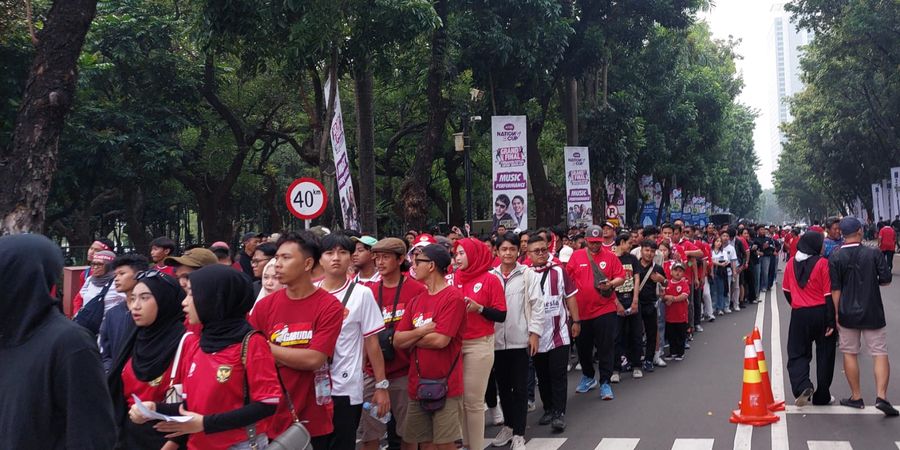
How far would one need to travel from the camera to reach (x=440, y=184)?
3569 cm

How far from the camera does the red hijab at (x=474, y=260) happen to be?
21.6 ft

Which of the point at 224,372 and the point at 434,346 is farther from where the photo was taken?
the point at 434,346

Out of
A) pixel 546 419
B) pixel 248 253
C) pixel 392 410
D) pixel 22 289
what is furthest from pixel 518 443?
pixel 22 289

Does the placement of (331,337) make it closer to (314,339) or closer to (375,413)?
(314,339)

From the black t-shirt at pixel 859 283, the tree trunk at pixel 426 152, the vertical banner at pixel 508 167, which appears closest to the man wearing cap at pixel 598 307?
the black t-shirt at pixel 859 283

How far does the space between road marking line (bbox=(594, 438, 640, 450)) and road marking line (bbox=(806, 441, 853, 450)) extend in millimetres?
1429

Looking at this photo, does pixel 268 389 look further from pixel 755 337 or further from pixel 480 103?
pixel 480 103

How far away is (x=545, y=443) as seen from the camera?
735 cm

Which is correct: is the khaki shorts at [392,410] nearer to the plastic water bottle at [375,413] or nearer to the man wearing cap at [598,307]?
the plastic water bottle at [375,413]

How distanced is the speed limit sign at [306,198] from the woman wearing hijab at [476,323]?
5361mm

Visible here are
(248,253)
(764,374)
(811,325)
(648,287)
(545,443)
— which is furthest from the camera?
(648,287)

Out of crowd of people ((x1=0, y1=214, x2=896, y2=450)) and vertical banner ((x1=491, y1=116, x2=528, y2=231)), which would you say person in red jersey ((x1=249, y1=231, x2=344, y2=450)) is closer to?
crowd of people ((x1=0, y1=214, x2=896, y2=450))

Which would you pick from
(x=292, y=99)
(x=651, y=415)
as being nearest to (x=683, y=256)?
(x=651, y=415)

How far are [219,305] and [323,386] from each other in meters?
1.30
